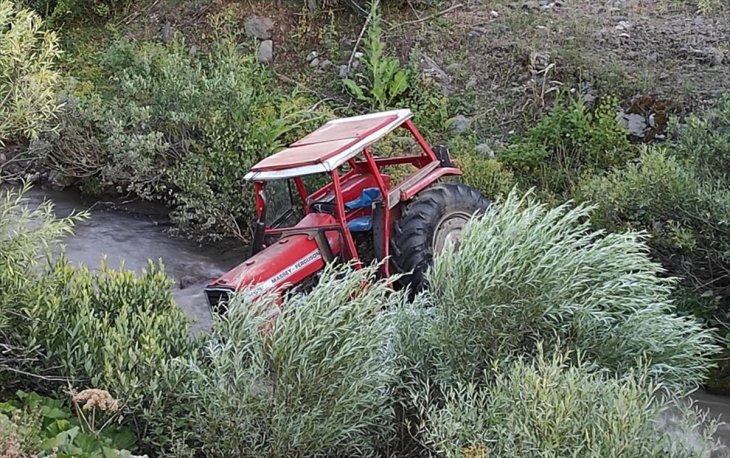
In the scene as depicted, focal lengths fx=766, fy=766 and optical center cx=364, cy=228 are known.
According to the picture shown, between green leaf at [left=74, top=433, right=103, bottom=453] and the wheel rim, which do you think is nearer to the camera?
green leaf at [left=74, top=433, right=103, bottom=453]

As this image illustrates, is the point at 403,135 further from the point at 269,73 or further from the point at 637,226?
the point at 637,226

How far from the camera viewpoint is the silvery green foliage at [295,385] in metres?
3.60

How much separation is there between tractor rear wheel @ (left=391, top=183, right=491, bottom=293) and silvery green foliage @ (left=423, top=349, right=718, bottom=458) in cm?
198

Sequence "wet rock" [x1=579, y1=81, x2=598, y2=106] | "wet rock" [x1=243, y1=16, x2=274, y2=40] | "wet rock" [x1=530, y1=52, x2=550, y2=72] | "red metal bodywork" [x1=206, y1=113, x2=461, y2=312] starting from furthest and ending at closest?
1. "wet rock" [x1=243, y1=16, x2=274, y2=40]
2. "wet rock" [x1=530, y1=52, x2=550, y2=72]
3. "wet rock" [x1=579, y1=81, x2=598, y2=106]
4. "red metal bodywork" [x1=206, y1=113, x2=461, y2=312]

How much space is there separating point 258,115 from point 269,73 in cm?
156

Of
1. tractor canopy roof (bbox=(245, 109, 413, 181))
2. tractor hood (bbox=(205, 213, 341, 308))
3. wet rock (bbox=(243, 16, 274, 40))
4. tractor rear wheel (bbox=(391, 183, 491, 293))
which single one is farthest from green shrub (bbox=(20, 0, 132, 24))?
tractor rear wheel (bbox=(391, 183, 491, 293))

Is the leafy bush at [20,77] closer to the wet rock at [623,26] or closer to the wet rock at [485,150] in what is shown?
the wet rock at [485,150]

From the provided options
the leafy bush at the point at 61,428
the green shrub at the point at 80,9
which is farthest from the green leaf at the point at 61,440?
the green shrub at the point at 80,9

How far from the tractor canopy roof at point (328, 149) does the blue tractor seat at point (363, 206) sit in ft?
1.50

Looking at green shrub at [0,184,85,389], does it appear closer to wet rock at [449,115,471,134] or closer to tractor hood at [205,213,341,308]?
tractor hood at [205,213,341,308]

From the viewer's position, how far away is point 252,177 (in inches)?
226

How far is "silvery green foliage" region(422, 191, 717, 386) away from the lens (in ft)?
12.2

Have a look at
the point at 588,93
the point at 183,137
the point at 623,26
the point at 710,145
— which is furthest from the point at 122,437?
the point at 623,26

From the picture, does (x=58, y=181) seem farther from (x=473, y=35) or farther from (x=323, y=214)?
(x=473, y=35)
